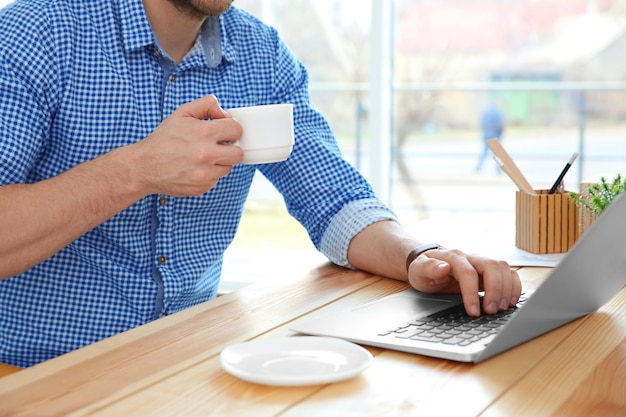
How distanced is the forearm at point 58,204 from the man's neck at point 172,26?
0.38m

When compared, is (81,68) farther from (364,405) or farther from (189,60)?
(364,405)

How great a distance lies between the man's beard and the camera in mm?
1425

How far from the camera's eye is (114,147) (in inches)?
54.9

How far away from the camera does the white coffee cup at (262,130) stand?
1.05 meters

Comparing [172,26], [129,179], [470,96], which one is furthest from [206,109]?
[470,96]

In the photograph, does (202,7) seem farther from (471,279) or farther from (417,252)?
(471,279)

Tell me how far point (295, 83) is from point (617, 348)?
0.86 m

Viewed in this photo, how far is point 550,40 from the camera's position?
4672mm

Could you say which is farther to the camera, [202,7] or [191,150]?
[202,7]

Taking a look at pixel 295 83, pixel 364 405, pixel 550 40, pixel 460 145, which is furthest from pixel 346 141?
pixel 364 405

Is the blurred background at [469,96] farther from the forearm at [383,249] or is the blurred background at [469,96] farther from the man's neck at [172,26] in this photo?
the forearm at [383,249]

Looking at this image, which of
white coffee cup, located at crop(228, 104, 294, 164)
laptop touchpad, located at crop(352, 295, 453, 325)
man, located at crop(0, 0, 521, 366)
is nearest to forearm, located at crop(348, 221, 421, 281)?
man, located at crop(0, 0, 521, 366)

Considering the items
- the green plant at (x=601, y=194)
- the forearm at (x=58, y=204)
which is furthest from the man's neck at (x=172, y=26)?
the green plant at (x=601, y=194)

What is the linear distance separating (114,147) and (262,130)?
1.41ft
